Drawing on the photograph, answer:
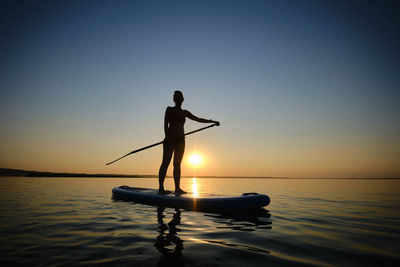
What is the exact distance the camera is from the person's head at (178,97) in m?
7.18

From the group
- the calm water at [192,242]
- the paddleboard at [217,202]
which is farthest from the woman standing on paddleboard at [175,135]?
the calm water at [192,242]

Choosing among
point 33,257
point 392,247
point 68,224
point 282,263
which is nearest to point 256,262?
point 282,263

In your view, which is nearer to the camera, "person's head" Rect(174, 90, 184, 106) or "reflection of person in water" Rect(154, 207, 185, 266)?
"reflection of person in water" Rect(154, 207, 185, 266)

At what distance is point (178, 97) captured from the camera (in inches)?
283

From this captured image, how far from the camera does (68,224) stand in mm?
4410

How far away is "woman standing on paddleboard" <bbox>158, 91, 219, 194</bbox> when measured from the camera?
6.93 meters

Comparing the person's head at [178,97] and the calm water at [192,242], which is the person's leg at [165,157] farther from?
the calm water at [192,242]

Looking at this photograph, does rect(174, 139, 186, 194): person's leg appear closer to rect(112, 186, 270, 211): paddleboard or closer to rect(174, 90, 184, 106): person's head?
rect(112, 186, 270, 211): paddleboard

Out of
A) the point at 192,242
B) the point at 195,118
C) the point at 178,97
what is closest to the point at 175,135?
the point at 195,118

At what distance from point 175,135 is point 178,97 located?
1.29 meters

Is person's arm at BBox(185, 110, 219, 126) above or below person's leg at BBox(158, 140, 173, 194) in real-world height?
above

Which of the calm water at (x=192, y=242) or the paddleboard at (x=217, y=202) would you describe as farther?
the paddleboard at (x=217, y=202)

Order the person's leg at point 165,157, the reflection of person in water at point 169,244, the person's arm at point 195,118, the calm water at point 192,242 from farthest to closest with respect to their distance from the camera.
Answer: the person's arm at point 195,118 → the person's leg at point 165,157 → the calm water at point 192,242 → the reflection of person in water at point 169,244

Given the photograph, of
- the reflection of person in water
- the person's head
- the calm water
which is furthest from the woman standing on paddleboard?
the reflection of person in water
